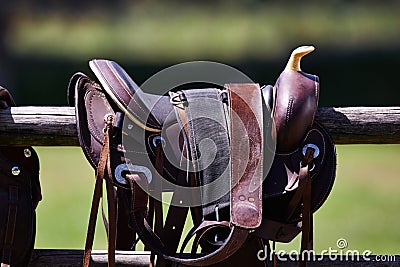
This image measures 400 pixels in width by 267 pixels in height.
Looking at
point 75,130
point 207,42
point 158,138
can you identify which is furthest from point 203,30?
point 158,138

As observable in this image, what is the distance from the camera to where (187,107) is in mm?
2088

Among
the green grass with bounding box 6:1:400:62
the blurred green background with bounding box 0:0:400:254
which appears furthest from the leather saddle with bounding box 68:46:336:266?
the green grass with bounding box 6:1:400:62

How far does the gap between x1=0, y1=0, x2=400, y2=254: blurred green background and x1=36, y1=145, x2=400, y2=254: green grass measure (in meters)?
0.15

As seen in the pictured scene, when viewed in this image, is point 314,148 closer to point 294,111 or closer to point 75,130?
point 294,111

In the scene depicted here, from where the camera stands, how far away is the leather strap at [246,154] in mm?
1950

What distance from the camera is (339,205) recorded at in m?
7.83

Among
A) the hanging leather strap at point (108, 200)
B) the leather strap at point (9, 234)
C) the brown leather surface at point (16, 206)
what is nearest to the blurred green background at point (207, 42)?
the brown leather surface at point (16, 206)

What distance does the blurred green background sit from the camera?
1562 cm

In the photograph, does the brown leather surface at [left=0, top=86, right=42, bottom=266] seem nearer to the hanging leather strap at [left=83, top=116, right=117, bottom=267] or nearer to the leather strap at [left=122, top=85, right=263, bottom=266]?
the hanging leather strap at [left=83, top=116, right=117, bottom=267]

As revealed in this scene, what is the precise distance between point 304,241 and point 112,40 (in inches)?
724

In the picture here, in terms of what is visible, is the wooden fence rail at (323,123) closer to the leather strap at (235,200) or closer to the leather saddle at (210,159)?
the leather saddle at (210,159)

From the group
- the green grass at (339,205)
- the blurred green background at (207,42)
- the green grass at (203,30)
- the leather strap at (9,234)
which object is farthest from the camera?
A: the green grass at (203,30)

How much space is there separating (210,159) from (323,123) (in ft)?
1.23

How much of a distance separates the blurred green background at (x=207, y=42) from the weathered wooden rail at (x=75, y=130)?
26.7ft
